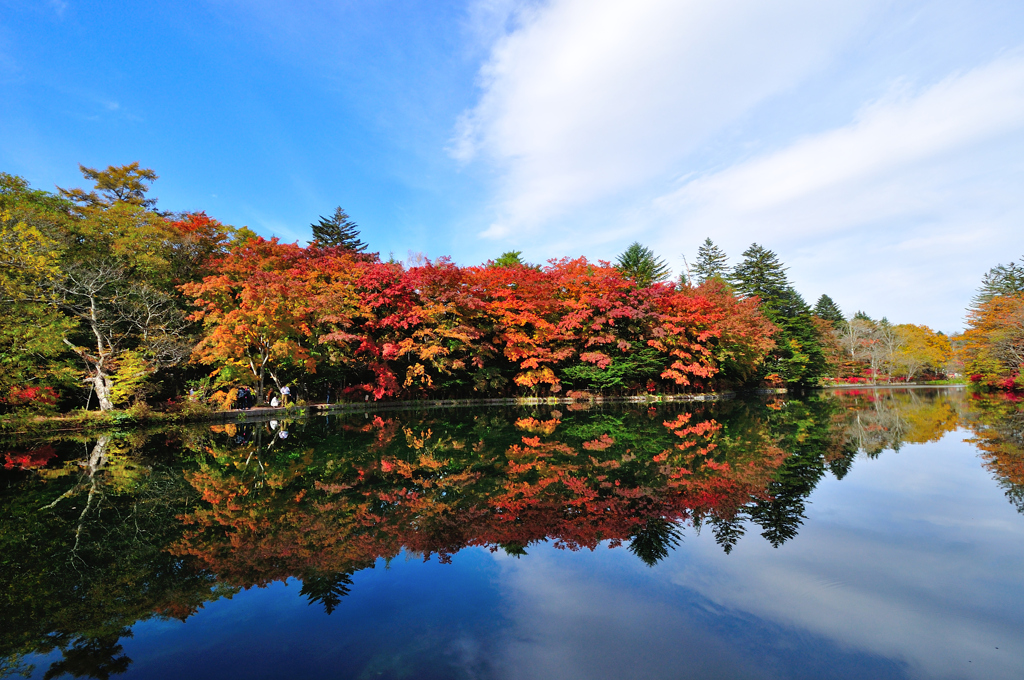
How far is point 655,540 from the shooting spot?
397 cm

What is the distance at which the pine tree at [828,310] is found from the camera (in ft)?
161

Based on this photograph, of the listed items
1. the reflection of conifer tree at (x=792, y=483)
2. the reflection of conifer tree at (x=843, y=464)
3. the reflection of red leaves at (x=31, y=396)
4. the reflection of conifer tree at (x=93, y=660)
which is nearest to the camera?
the reflection of conifer tree at (x=93, y=660)

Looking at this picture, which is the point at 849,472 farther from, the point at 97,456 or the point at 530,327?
the point at 530,327

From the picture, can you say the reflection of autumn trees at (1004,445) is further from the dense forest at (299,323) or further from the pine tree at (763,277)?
the pine tree at (763,277)

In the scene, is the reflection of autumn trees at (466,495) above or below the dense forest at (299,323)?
below

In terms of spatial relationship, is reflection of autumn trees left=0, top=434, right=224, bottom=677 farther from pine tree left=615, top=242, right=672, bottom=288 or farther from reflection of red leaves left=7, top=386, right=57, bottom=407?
pine tree left=615, top=242, right=672, bottom=288

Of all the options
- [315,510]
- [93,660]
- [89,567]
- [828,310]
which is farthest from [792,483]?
[828,310]

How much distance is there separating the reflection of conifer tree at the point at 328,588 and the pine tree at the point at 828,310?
5772 centimetres

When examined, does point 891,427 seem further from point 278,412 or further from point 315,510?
point 278,412

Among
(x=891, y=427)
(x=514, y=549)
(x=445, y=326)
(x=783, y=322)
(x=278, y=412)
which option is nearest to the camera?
(x=514, y=549)

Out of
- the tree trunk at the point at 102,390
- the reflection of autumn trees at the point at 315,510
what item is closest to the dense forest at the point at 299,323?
the tree trunk at the point at 102,390

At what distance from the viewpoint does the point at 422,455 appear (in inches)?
314

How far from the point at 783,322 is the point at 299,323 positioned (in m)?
34.2

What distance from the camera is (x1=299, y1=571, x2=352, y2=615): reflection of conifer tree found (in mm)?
3020
